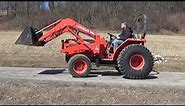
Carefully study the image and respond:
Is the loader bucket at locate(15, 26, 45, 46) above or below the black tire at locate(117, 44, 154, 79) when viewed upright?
above

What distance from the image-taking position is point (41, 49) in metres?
21.9

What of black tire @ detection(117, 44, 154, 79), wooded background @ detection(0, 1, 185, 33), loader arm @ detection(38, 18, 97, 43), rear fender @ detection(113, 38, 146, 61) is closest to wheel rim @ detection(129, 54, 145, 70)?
black tire @ detection(117, 44, 154, 79)

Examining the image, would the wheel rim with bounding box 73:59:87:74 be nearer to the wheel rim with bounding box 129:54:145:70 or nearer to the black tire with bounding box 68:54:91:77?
the black tire with bounding box 68:54:91:77

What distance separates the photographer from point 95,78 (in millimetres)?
11594

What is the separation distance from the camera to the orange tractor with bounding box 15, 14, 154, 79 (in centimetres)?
1177

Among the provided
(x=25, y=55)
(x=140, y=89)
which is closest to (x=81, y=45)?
(x=140, y=89)

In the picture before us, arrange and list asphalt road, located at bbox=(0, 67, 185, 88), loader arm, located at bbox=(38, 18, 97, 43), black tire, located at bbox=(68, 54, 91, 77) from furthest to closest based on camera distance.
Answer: loader arm, located at bbox=(38, 18, 97, 43), black tire, located at bbox=(68, 54, 91, 77), asphalt road, located at bbox=(0, 67, 185, 88)

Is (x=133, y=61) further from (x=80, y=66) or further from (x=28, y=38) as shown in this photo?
(x=28, y=38)

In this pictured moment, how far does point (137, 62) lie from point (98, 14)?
153 feet

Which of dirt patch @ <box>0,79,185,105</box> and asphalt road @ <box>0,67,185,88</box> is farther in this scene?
asphalt road @ <box>0,67,185,88</box>

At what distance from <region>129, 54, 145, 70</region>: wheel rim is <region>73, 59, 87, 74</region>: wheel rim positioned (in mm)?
1427

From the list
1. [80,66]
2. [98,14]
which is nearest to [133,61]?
[80,66]

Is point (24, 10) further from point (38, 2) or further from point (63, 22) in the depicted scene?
point (63, 22)

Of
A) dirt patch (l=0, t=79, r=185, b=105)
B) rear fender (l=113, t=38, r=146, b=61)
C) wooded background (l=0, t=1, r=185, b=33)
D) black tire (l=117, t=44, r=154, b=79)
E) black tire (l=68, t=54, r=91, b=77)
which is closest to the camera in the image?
dirt patch (l=0, t=79, r=185, b=105)
